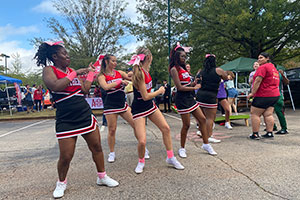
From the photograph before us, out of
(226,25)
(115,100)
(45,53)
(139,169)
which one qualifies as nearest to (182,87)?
(115,100)

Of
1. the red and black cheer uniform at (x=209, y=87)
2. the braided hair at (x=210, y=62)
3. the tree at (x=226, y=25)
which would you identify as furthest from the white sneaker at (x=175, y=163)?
the tree at (x=226, y=25)

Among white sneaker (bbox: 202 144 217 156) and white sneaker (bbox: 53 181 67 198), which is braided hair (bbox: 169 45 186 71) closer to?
white sneaker (bbox: 202 144 217 156)

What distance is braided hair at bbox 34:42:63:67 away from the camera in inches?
107

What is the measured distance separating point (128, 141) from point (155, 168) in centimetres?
214

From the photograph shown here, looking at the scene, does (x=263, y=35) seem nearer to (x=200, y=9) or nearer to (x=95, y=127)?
(x=200, y=9)

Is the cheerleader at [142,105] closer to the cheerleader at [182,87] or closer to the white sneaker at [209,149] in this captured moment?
the cheerleader at [182,87]

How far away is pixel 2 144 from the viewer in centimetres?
591

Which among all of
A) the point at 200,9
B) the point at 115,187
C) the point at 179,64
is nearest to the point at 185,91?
the point at 179,64

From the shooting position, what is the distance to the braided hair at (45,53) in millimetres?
2721

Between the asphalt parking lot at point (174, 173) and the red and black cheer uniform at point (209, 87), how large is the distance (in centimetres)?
96

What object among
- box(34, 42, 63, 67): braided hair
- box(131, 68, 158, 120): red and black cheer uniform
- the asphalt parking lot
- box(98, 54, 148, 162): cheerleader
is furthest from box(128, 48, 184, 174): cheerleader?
box(34, 42, 63, 67): braided hair

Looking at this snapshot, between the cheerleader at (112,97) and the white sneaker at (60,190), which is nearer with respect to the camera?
the white sneaker at (60,190)

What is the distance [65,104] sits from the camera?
2.66 meters

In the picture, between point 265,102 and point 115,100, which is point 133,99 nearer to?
point 115,100
